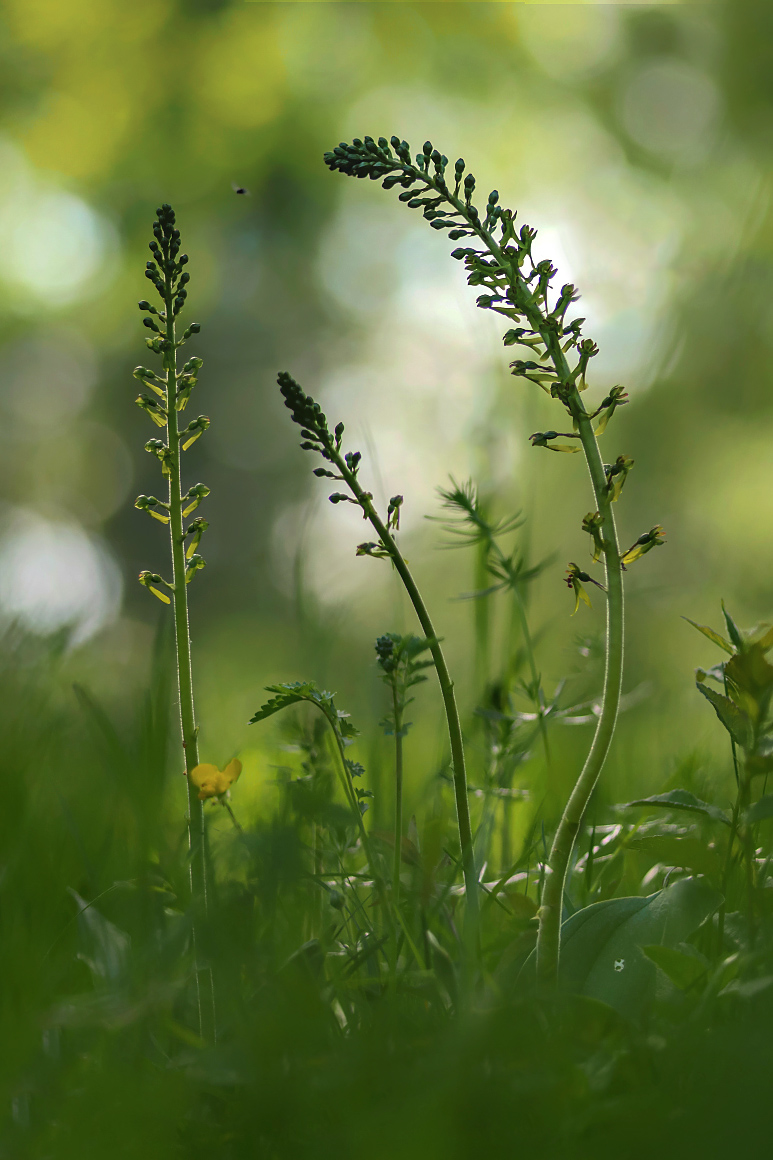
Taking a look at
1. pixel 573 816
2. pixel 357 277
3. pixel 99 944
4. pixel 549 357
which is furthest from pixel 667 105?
pixel 99 944

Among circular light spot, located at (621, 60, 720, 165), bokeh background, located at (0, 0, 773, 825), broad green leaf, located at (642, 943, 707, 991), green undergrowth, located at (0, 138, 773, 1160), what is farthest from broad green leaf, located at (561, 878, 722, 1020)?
circular light spot, located at (621, 60, 720, 165)

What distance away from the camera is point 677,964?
0.93m

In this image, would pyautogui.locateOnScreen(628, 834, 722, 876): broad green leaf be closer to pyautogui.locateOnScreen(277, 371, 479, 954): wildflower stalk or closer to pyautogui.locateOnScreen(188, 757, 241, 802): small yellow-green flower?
pyautogui.locateOnScreen(277, 371, 479, 954): wildflower stalk

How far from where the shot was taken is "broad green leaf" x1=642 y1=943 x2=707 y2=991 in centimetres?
92

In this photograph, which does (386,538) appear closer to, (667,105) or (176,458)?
(176,458)

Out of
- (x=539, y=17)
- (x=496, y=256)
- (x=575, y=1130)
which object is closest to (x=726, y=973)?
(x=575, y=1130)

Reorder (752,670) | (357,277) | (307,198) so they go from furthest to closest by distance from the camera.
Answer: (357,277)
(307,198)
(752,670)

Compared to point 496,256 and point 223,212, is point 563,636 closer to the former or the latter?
point 496,256

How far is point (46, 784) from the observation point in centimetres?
131

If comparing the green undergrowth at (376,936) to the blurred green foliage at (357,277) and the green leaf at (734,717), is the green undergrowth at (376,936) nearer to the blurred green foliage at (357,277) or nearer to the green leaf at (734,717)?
the green leaf at (734,717)

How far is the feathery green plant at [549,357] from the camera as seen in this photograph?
0.92 metres

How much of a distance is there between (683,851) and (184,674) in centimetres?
71

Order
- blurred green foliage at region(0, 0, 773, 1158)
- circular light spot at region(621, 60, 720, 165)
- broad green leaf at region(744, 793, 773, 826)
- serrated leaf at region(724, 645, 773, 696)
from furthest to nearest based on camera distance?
1. circular light spot at region(621, 60, 720, 165)
2. blurred green foliage at region(0, 0, 773, 1158)
3. serrated leaf at region(724, 645, 773, 696)
4. broad green leaf at region(744, 793, 773, 826)

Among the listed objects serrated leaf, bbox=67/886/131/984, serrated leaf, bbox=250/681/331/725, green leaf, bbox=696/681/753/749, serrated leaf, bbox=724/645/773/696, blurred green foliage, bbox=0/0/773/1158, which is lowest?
serrated leaf, bbox=67/886/131/984
